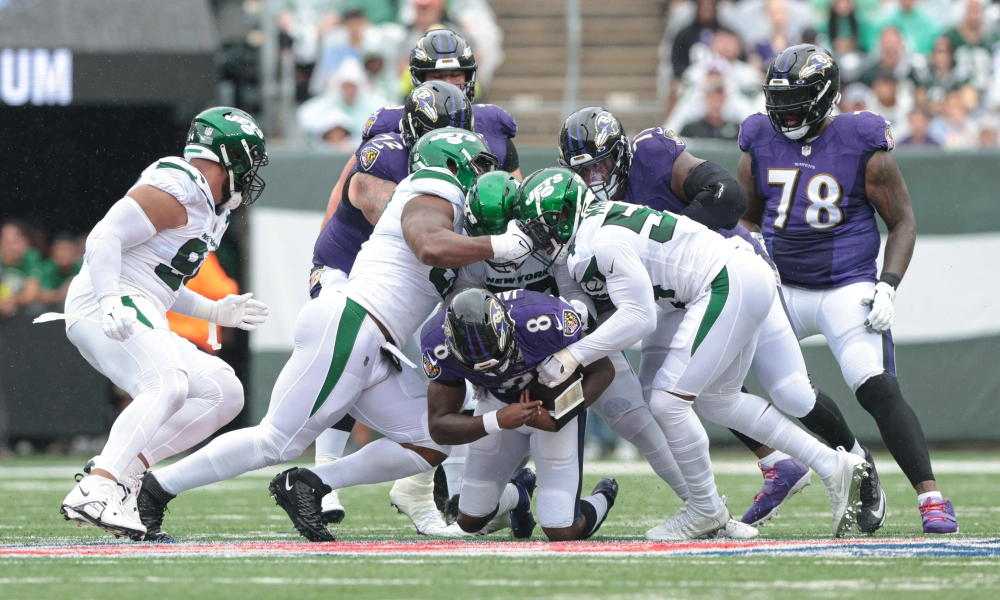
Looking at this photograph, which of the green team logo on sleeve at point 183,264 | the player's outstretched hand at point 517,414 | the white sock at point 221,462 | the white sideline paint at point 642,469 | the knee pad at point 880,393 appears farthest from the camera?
the white sideline paint at point 642,469

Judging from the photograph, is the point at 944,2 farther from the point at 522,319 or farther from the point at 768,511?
the point at 522,319

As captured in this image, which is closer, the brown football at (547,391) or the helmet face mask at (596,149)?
the brown football at (547,391)

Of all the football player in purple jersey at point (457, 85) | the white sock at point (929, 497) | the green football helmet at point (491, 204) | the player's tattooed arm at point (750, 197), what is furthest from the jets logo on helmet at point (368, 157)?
the white sock at point (929, 497)

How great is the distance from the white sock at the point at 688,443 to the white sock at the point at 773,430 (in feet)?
0.90

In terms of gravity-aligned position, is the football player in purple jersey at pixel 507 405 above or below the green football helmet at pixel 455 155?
below

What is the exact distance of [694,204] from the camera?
511cm

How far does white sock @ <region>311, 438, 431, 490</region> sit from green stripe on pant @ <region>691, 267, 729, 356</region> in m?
1.09

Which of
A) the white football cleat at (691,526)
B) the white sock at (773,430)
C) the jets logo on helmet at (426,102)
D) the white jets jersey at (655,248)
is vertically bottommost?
the white football cleat at (691,526)

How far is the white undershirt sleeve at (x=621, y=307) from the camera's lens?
454 centimetres

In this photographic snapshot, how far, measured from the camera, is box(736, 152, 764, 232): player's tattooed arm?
5828 mm

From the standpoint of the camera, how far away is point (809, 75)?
5.48 metres

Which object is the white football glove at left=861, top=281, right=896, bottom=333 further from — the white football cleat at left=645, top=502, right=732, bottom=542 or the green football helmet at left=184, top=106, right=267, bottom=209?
the green football helmet at left=184, top=106, right=267, bottom=209

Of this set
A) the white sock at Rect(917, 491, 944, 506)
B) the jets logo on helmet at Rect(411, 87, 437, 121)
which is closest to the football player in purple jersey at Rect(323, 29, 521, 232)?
the jets logo on helmet at Rect(411, 87, 437, 121)

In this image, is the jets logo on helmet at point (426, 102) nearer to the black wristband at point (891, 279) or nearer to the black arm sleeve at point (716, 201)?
the black arm sleeve at point (716, 201)
